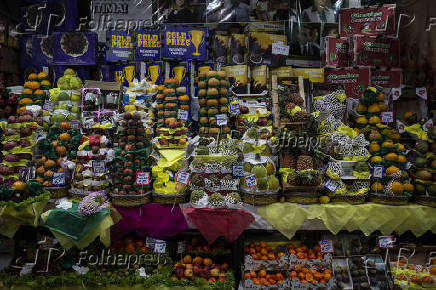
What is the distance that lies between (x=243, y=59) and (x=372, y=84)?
1704mm

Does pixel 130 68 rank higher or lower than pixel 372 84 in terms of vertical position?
higher

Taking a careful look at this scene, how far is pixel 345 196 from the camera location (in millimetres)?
3305

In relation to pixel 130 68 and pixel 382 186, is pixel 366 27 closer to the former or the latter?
pixel 382 186

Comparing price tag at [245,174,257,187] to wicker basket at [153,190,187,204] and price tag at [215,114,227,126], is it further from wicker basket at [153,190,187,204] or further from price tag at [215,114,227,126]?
price tag at [215,114,227,126]

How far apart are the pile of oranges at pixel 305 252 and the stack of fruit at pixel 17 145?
9.43 feet

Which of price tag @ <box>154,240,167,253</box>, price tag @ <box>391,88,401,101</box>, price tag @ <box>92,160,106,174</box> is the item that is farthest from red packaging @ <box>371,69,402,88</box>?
price tag @ <box>92,160,106,174</box>

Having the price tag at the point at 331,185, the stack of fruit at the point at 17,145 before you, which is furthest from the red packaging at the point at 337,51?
the stack of fruit at the point at 17,145

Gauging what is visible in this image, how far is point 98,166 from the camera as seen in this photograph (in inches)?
132

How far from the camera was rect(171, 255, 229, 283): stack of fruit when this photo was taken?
3225 mm

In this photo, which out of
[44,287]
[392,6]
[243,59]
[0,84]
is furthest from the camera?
[243,59]

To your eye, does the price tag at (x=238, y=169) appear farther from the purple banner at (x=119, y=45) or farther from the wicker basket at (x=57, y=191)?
the purple banner at (x=119, y=45)

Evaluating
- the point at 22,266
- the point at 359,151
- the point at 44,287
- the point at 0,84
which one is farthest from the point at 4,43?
the point at 359,151

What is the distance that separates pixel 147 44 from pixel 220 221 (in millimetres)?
2697

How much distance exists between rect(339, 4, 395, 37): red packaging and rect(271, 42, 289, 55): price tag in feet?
2.47
